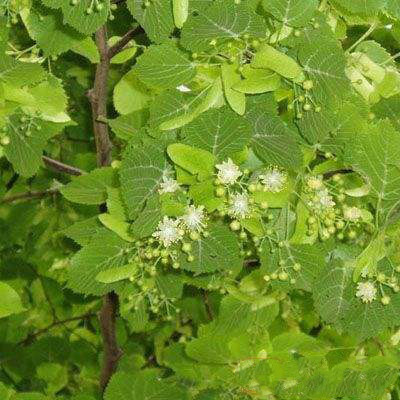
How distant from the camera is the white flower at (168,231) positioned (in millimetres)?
924

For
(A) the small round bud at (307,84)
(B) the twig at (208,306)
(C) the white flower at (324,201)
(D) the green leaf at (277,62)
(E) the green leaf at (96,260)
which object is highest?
(D) the green leaf at (277,62)

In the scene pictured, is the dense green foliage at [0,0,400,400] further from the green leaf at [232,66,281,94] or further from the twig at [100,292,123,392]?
the twig at [100,292,123,392]

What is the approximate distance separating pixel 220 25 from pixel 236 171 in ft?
0.59

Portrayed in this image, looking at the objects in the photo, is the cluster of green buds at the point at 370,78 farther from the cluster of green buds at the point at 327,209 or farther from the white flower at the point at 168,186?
the white flower at the point at 168,186

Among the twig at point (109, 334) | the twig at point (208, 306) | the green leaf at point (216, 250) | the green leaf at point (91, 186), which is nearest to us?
the green leaf at point (216, 250)

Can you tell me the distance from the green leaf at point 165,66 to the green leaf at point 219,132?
77 mm

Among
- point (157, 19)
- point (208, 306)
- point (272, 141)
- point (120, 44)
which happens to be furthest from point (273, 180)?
point (208, 306)

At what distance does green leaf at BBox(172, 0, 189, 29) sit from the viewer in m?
0.92

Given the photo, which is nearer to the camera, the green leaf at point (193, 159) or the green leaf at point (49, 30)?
the green leaf at point (193, 159)

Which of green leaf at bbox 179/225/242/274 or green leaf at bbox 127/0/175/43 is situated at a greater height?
green leaf at bbox 127/0/175/43

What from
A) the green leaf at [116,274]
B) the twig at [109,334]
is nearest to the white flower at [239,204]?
the green leaf at [116,274]

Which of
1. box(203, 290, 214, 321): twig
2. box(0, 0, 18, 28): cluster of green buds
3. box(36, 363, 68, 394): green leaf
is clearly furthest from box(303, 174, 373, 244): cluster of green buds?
box(36, 363, 68, 394): green leaf

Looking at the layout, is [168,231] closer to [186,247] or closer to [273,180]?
[186,247]

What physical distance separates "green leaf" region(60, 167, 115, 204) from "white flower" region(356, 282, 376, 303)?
0.39 meters
